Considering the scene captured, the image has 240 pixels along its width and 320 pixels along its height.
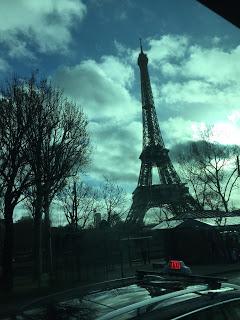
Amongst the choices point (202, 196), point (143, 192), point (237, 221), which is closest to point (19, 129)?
point (237, 221)

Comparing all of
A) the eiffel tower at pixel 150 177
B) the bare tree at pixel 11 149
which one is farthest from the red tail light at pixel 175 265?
the eiffel tower at pixel 150 177

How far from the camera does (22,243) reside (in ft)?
202

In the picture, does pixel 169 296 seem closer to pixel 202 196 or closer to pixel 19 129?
pixel 19 129

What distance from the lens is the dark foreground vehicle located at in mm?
3053

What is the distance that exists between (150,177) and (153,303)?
59.8 metres

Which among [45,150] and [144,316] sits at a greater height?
[45,150]

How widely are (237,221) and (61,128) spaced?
2009 centimetres

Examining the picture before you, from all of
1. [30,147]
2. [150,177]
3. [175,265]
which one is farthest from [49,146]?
[150,177]

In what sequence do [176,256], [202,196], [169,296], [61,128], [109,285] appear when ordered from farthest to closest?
[202,196]
[176,256]
[61,128]
[109,285]
[169,296]

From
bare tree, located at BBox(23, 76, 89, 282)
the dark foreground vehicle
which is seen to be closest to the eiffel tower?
bare tree, located at BBox(23, 76, 89, 282)

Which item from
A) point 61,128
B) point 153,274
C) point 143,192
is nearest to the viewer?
point 153,274

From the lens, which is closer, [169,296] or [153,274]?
[169,296]

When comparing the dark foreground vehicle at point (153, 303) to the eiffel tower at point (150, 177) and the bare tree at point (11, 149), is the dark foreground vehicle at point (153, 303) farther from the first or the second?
the eiffel tower at point (150, 177)

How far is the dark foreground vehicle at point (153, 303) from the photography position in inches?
120
